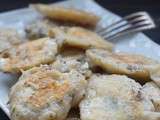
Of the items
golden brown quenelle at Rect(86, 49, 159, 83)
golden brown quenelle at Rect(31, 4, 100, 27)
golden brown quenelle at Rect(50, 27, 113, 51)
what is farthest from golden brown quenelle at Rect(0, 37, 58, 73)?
golden brown quenelle at Rect(31, 4, 100, 27)

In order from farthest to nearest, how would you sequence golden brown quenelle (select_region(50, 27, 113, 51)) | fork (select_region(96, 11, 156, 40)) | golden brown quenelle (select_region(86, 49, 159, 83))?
fork (select_region(96, 11, 156, 40)) < golden brown quenelle (select_region(50, 27, 113, 51)) < golden brown quenelle (select_region(86, 49, 159, 83))

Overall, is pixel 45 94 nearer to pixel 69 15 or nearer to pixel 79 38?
pixel 79 38

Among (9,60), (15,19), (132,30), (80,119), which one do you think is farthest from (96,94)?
(15,19)

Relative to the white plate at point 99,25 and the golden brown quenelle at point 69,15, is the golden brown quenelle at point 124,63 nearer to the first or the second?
the white plate at point 99,25

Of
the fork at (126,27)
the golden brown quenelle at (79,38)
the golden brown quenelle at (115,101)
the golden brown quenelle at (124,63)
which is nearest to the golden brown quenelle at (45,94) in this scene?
the golden brown quenelle at (115,101)

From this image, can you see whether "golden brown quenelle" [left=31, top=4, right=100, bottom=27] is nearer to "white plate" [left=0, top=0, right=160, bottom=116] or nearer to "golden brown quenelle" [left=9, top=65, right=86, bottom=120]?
"white plate" [left=0, top=0, right=160, bottom=116]

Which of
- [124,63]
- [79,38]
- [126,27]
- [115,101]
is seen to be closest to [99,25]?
[126,27]

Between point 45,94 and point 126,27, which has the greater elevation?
point 45,94
